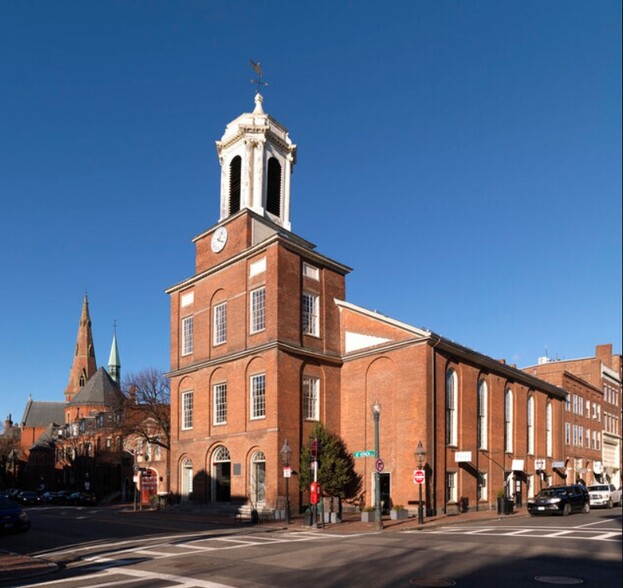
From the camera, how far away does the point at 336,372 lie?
131 ft

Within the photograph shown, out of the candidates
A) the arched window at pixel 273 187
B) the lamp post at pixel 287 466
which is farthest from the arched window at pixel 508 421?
the arched window at pixel 273 187

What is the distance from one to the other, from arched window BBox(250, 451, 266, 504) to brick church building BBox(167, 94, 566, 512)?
9cm

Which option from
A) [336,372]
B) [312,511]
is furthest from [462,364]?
[312,511]

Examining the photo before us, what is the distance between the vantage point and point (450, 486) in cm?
3634

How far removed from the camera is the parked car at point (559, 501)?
31.3 metres

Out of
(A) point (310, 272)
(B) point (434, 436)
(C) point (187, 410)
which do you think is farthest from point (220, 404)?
(B) point (434, 436)

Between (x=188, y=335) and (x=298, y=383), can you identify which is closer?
(x=298, y=383)

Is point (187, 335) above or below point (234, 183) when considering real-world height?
below

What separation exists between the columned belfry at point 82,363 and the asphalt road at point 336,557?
109m

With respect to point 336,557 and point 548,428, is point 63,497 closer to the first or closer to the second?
point 548,428

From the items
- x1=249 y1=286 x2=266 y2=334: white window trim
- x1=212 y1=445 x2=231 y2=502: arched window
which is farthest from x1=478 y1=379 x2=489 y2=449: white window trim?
x1=212 y1=445 x2=231 y2=502: arched window

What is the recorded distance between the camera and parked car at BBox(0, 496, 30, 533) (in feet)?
85.3

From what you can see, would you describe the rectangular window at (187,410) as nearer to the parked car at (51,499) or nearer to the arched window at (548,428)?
the arched window at (548,428)

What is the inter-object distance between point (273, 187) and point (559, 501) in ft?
85.6
